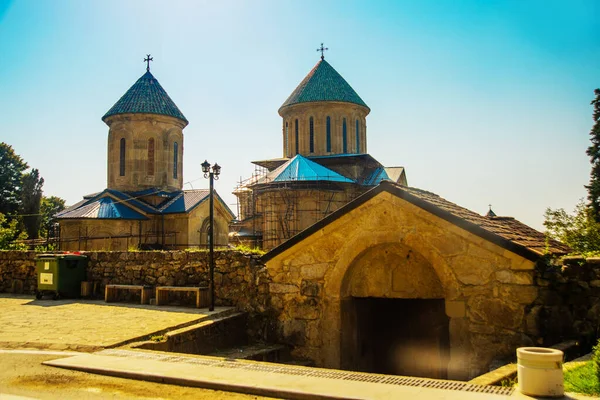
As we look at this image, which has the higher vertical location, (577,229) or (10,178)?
(10,178)

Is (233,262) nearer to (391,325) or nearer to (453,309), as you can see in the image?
(391,325)

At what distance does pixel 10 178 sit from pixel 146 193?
23.8 m

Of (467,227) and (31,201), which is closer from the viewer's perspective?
(467,227)

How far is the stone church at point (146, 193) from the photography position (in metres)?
24.8

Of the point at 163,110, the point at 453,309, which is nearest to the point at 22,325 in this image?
the point at 453,309

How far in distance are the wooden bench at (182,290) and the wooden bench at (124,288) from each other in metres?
0.43

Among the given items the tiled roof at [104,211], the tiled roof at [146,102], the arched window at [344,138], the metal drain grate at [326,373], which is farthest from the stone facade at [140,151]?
the metal drain grate at [326,373]

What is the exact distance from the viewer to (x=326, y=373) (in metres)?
5.87

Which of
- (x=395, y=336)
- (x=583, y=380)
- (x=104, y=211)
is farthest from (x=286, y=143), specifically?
(x=583, y=380)

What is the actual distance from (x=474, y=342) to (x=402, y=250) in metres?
1.86

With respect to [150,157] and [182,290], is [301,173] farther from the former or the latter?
[182,290]

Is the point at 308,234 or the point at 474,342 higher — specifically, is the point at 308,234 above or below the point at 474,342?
above

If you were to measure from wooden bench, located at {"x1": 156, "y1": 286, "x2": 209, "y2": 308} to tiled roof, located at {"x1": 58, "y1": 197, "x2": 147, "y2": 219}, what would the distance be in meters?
13.5

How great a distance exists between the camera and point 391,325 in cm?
1050
